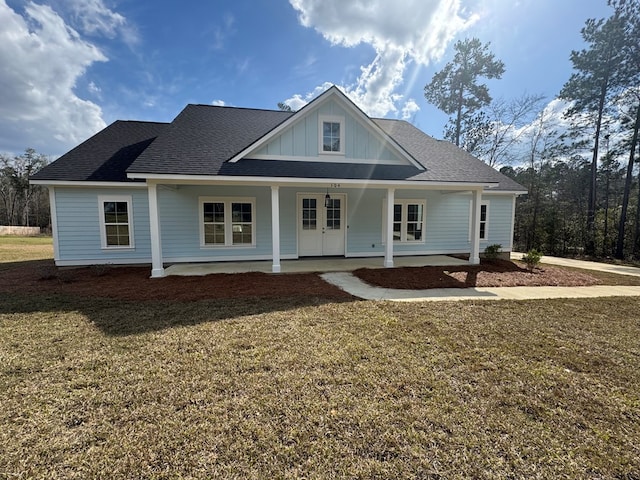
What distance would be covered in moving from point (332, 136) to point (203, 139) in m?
4.30

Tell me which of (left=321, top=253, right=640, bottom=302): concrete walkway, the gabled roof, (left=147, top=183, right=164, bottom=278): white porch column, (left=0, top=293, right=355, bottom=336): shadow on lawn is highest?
the gabled roof

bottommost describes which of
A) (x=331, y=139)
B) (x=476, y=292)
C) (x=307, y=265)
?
(x=476, y=292)

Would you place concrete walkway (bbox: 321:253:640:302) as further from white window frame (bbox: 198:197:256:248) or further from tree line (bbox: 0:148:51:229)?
tree line (bbox: 0:148:51:229)

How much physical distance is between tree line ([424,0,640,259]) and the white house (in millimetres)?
8834

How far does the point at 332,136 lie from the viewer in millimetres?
9695

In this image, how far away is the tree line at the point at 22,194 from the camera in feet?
123

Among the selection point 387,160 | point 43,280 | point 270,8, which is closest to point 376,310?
point 387,160

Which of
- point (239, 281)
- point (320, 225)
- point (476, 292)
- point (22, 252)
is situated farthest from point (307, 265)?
point (22, 252)

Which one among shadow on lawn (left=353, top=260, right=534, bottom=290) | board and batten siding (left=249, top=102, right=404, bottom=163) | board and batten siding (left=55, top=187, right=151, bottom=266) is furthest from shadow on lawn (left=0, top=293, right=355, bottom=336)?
board and batten siding (left=249, top=102, right=404, bottom=163)

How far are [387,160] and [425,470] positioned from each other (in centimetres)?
932

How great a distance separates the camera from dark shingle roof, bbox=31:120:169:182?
8922mm

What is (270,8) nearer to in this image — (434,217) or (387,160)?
(387,160)

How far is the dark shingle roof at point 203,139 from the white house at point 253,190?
49 mm

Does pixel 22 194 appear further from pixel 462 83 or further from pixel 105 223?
pixel 462 83
